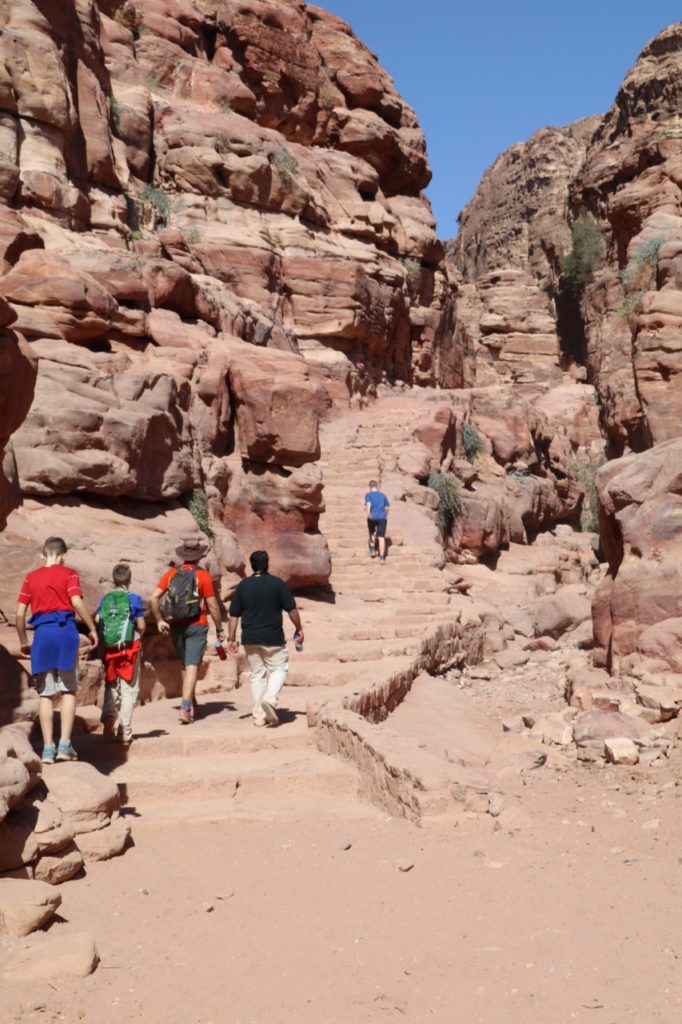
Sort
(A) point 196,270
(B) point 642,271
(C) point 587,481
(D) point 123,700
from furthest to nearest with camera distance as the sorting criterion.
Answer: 1. (C) point 587,481
2. (A) point 196,270
3. (B) point 642,271
4. (D) point 123,700

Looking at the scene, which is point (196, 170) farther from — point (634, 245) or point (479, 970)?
point (479, 970)

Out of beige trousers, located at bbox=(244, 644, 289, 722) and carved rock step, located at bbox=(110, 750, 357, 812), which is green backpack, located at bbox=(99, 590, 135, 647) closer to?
carved rock step, located at bbox=(110, 750, 357, 812)

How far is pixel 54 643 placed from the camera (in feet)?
19.4

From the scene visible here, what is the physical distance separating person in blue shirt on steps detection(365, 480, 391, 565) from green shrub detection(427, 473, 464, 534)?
12.0 ft

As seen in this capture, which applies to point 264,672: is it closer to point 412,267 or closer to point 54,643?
point 54,643

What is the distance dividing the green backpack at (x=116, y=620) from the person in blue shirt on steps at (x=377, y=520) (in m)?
9.06

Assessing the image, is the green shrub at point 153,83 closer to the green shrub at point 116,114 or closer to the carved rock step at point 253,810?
the green shrub at point 116,114

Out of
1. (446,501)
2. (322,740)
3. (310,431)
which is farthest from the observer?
(446,501)

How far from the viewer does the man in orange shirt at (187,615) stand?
7586mm

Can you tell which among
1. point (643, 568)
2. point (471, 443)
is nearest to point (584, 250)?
point (471, 443)

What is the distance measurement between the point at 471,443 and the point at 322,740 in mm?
16892

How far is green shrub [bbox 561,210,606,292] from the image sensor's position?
1564 inches

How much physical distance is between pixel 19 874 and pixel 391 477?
15176 mm

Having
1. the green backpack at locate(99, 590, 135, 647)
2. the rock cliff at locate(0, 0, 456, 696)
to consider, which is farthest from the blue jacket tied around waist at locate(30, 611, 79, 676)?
the rock cliff at locate(0, 0, 456, 696)
